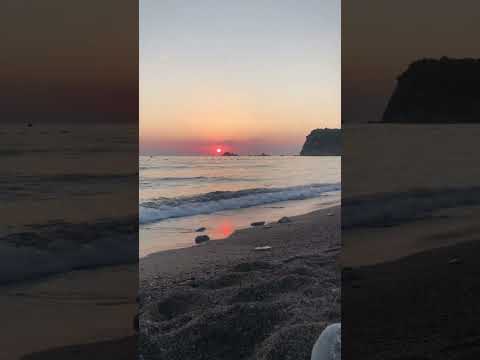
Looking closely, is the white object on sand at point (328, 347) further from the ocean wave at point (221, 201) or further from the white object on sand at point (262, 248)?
the ocean wave at point (221, 201)

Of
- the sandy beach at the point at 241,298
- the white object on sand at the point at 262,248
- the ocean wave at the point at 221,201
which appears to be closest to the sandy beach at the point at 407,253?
the sandy beach at the point at 241,298

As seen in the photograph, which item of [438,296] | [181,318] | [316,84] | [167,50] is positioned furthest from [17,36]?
[316,84]

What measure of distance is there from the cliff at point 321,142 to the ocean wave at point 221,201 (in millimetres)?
3623

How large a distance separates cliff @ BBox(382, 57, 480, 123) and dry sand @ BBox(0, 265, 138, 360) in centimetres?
131

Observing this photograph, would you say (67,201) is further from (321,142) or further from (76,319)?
(321,142)

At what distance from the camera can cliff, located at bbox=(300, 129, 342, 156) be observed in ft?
44.1

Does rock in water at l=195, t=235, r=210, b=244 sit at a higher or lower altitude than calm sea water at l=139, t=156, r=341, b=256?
lower

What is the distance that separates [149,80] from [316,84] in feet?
13.4

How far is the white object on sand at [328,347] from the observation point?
2.24m

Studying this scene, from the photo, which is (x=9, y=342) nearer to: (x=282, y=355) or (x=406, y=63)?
(x=282, y=355)

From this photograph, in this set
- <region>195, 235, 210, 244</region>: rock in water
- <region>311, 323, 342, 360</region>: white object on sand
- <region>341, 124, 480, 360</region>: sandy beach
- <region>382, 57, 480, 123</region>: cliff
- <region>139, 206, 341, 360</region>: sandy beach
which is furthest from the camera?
<region>195, 235, 210, 244</region>: rock in water

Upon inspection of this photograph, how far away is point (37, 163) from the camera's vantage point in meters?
1.76

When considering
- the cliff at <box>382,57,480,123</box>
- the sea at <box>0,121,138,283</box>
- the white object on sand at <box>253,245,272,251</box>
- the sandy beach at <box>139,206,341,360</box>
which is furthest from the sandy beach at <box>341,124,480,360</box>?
the white object on sand at <box>253,245,272,251</box>

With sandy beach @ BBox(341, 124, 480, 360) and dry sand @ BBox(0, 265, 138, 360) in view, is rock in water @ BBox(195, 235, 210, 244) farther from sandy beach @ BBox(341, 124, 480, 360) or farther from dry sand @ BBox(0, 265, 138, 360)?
dry sand @ BBox(0, 265, 138, 360)
